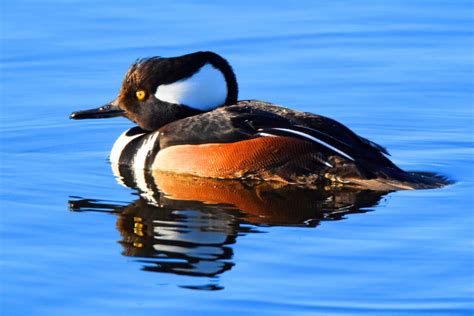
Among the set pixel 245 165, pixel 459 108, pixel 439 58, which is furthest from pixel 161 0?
pixel 245 165

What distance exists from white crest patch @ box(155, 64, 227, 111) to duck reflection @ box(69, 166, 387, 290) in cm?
89

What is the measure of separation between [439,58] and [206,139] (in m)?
5.11

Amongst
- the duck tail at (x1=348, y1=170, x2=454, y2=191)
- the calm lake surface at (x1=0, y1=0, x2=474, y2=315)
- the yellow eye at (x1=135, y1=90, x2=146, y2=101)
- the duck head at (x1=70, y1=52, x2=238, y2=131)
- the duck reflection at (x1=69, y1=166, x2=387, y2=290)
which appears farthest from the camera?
the yellow eye at (x1=135, y1=90, x2=146, y2=101)

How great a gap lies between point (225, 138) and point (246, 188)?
57 centimetres

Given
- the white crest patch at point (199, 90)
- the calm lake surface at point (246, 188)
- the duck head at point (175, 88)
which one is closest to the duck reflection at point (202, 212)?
the calm lake surface at point (246, 188)

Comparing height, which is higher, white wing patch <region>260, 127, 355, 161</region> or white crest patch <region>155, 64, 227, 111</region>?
white crest patch <region>155, 64, 227, 111</region>

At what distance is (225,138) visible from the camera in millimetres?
12766

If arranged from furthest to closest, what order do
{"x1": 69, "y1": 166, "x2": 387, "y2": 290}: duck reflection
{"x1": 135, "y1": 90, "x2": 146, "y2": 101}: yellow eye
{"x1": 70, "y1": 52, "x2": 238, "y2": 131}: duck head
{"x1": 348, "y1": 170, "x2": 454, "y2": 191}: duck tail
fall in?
{"x1": 135, "y1": 90, "x2": 146, "y2": 101}: yellow eye < {"x1": 70, "y1": 52, "x2": 238, "y2": 131}: duck head < {"x1": 348, "y1": 170, "x2": 454, "y2": 191}: duck tail < {"x1": 69, "y1": 166, "x2": 387, "y2": 290}: duck reflection

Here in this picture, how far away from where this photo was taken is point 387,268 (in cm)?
973

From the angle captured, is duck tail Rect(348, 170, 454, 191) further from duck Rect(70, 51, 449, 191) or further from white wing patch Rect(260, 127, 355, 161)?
white wing patch Rect(260, 127, 355, 161)

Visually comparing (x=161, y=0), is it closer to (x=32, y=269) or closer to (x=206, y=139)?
(x=206, y=139)

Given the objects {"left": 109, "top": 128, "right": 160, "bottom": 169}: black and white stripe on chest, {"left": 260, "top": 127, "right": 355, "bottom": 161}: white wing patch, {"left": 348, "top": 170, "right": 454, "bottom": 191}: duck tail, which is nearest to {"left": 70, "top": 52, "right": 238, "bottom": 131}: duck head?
{"left": 109, "top": 128, "right": 160, "bottom": 169}: black and white stripe on chest

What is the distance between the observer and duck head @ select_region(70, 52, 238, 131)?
13.4m

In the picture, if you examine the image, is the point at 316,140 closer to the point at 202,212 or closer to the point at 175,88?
the point at 202,212
